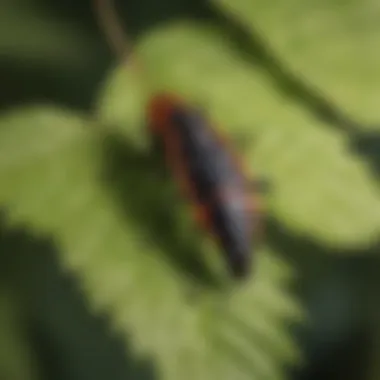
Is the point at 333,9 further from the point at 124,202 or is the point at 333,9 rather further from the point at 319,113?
the point at 124,202

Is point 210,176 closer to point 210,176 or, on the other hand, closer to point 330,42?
point 210,176

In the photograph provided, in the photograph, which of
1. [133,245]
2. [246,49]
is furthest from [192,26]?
[133,245]

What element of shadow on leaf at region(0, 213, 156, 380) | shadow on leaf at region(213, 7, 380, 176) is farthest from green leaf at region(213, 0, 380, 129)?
shadow on leaf at region(0, 213, 156, 380)

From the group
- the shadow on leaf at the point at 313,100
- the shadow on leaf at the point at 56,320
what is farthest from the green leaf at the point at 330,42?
the shadow on leaf at the point at 56,320

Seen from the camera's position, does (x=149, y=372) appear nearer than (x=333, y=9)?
Yes

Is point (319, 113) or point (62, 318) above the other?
point (319, 113)

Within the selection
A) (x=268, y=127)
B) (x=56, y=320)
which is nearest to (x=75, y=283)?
(x=56, y=320)

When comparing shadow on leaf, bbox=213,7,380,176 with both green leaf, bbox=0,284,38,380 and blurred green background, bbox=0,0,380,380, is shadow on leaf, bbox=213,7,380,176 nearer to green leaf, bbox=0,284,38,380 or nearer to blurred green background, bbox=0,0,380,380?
blurred green background, bbox=0,0,380,380
